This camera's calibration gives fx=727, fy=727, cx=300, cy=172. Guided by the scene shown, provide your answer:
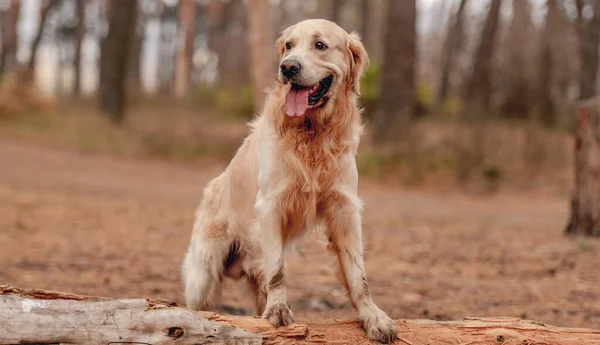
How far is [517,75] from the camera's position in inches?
857

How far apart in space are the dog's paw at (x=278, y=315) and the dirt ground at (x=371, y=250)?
24.8 inches

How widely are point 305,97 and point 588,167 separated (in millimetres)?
4550

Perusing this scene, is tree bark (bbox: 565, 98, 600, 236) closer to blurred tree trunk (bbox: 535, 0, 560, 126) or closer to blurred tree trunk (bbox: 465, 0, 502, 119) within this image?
blurred tree trunk (bbox: 465, 0, 502, 119)

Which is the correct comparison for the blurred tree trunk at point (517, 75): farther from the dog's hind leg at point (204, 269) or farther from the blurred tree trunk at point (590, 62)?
the dog's hind leg at point (204, 269)

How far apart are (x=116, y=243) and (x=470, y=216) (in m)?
5.16

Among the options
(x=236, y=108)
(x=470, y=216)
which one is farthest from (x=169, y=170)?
(x=236, y=108)

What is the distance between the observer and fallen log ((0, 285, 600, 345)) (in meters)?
2.96

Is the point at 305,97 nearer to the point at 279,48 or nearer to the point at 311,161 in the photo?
the point at 311,161

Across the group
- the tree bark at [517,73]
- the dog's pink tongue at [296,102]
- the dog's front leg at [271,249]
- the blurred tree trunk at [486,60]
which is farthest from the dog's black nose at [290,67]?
the tree bark at [517,73]

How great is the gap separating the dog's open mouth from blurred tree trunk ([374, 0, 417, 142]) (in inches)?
425

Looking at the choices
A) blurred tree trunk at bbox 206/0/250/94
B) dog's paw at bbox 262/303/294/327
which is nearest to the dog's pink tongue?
dog's paw at bbox 262/303/294/327

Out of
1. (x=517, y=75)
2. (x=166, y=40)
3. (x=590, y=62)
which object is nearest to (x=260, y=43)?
(x=590, y=62)

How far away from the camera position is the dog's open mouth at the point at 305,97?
3.68m

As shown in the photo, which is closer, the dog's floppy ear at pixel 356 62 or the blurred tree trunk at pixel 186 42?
the dog's floppy ear at pixel 356 62
